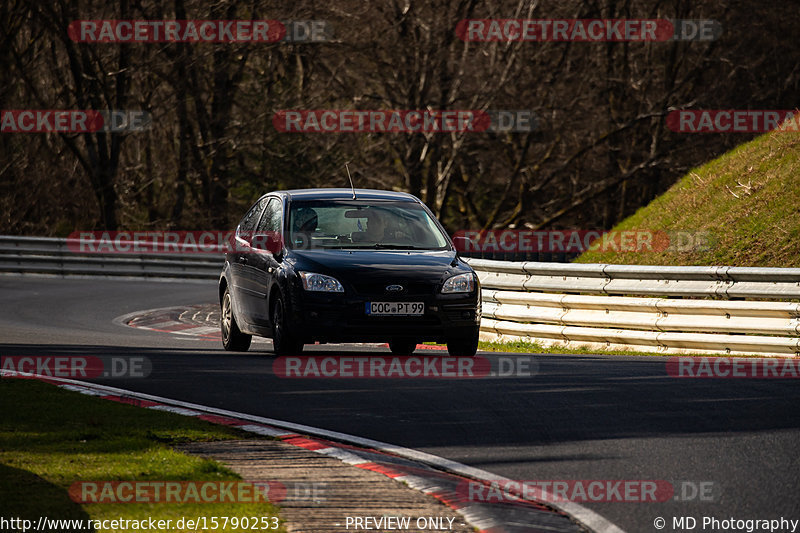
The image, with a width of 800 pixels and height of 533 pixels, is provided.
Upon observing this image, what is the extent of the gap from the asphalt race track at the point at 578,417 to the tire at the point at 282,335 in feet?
1.02

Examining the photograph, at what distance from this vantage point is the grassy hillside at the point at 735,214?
56.6 ft

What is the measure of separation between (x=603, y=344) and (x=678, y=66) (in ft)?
79.4

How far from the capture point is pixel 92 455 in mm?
7609

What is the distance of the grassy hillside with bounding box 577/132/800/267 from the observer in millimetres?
17250

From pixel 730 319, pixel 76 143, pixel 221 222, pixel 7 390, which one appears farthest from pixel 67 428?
pixel 76 143

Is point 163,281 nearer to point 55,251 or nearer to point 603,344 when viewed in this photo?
point 55,251

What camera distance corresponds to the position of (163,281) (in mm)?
27781
